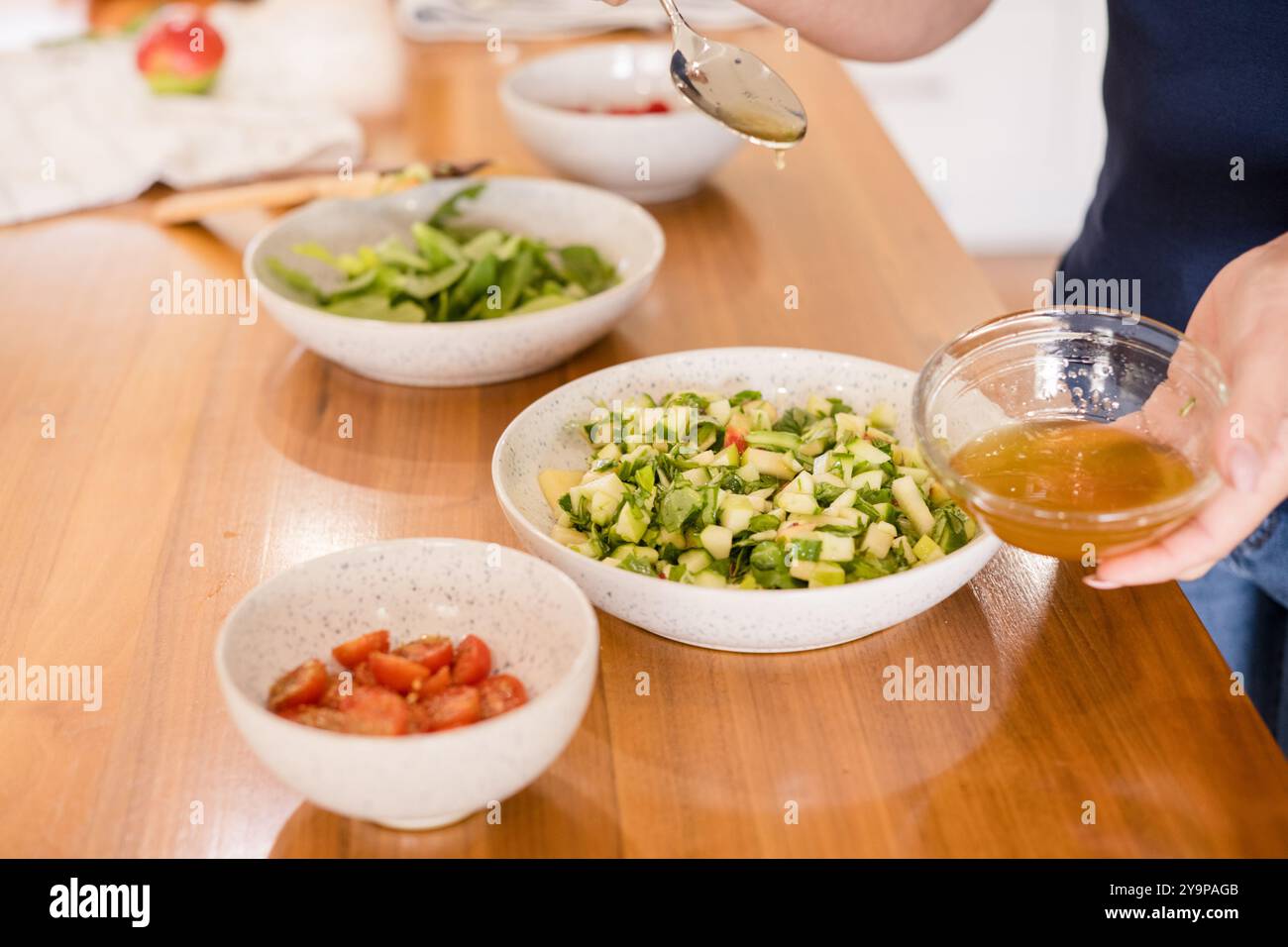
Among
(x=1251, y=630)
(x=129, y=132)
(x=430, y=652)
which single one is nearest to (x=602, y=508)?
(x=430, y=652)

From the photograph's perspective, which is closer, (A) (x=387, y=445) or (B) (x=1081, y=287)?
(A) (x=387, y=445)

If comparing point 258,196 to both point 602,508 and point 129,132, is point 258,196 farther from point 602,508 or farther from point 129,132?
point 602,508

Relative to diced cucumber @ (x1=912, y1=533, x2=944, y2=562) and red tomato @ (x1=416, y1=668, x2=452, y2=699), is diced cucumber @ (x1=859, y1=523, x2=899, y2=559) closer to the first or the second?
diced cucumber @ (x1=912, y1=533, x2=944, y2=562)

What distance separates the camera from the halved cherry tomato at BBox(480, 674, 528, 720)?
875 millimetres

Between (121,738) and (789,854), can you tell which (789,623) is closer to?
(789,854)

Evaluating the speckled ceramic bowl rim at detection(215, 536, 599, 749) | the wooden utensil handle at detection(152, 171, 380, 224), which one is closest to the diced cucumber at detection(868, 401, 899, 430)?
the speckled ceramic bowl rim at detection(215, 536, 599, 749)

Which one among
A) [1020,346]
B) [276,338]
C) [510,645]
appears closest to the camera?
[510,645]

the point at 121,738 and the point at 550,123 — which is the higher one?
the point at 550,123

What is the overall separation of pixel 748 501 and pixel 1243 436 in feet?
1.26

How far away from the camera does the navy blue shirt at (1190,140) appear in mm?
1382

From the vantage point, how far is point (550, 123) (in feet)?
6.11

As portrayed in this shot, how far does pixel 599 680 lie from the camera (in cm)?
102
